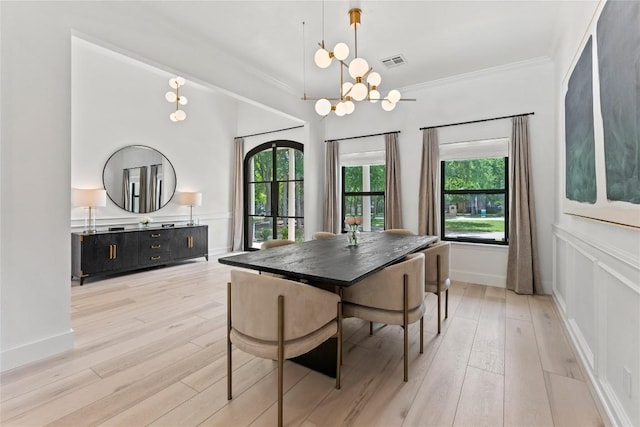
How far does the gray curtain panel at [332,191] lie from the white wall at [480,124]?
0.35m

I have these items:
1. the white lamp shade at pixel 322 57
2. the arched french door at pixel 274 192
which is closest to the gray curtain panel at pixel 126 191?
the arched french door at pixel 274 192

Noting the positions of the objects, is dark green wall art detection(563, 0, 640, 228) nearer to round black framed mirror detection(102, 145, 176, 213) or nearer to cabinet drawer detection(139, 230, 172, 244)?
cabinet drawer detection(139, 230, 172, 244)

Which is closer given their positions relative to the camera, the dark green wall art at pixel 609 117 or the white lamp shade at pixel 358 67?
the dark green wall art at pixel 609 117

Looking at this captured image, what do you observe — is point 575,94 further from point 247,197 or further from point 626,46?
point 247,197

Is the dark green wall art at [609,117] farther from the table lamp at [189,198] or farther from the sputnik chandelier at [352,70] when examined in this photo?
the table lamp at [189,198]

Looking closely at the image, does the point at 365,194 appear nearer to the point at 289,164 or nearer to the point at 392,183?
the point at 392,183

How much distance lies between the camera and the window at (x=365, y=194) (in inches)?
208

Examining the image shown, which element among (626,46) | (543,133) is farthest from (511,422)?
(543,133)

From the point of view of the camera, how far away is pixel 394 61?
3.99m

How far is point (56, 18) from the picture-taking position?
2.30m

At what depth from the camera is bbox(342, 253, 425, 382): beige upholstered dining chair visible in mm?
2002

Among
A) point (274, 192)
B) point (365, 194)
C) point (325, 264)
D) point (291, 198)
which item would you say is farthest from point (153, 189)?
point (325, 264)

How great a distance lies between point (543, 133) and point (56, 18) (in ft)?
17.1

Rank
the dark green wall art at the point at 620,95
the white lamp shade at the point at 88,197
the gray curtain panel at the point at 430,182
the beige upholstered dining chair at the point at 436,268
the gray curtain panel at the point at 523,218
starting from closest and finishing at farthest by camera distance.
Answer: the dark green wall art at the point at 620,95 → the beige upholstered dining chair at the point at 436,268 → the gray curtain panel at the point at 523,218 → the white lamp shade at the point at 88,197 → the gray curtain panel at the point at 430,182
